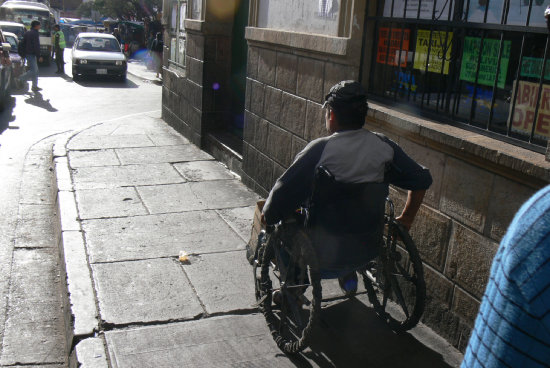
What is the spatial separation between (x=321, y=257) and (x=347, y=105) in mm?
899

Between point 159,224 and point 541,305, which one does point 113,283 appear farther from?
point 541,305

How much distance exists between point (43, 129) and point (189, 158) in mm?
4629

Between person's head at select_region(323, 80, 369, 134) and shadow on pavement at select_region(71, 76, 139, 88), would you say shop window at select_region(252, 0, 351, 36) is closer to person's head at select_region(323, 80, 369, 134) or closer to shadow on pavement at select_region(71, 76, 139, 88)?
person's head at select_region(323, 80, 369, 134)

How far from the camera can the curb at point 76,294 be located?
12.4ft

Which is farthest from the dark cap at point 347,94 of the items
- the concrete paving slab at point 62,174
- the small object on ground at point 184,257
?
the concrete paving slab at point 62,174

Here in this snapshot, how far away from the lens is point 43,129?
12.2m

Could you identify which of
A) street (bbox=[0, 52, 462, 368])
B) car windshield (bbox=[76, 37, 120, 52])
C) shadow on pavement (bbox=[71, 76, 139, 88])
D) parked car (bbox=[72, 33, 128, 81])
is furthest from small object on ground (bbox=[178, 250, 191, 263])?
car windshield (bbox=[76, 37, 120, 52])

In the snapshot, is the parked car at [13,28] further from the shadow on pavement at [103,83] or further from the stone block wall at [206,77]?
the stone block wall at [206,77]

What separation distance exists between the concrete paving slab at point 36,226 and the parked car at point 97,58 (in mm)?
14821

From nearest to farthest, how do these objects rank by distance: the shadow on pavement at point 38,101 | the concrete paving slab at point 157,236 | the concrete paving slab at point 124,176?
the concrete paving slab at point 157,236
the concrete paving slab at point 124,176
the shadow on pavement at point 38,101

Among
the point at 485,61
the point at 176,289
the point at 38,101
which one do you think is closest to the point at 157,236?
the point at 176,289

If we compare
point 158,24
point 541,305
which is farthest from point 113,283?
point 158,24

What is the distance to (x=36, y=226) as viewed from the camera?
6.62 m

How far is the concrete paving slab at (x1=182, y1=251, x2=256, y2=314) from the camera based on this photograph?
4457 millimetres
